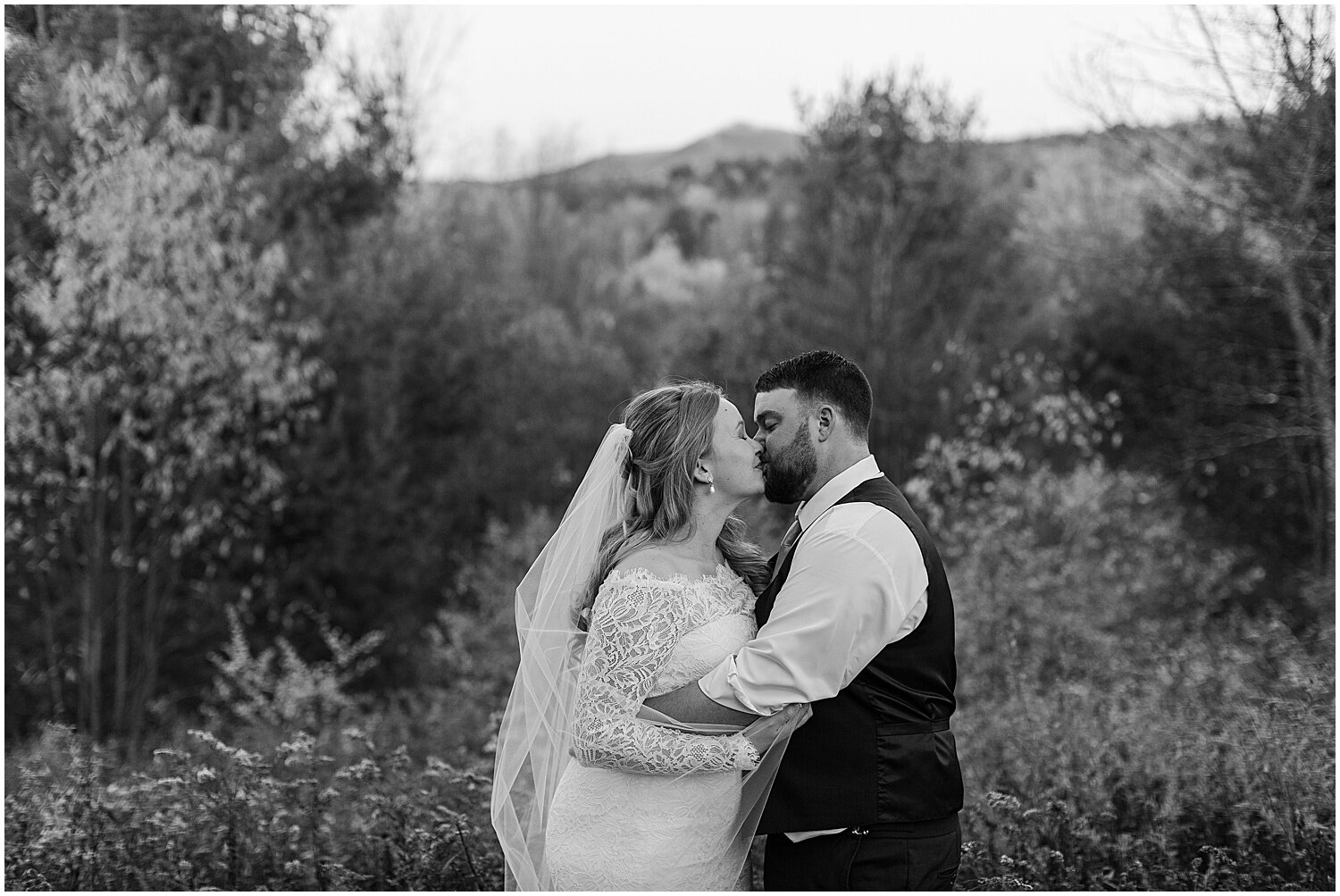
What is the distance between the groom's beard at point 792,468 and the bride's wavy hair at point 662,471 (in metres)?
0.22

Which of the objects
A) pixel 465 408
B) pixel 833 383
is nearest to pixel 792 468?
pixel 833 383

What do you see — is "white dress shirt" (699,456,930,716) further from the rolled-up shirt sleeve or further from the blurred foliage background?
the blurred foliage background

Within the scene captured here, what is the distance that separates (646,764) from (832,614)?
700mm

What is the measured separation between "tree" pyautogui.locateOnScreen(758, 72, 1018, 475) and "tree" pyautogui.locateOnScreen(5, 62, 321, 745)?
513 centimetres

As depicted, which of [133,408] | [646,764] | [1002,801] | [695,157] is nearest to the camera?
[646,764]

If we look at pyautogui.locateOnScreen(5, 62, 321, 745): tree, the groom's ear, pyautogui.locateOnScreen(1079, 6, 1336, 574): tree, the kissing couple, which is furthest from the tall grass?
pyautogui.locateOnScreen(1079, 6, 1336, 574): tree

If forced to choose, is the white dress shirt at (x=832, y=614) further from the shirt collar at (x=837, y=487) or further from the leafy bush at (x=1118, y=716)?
the leafy bush at (x=1118, y=716)

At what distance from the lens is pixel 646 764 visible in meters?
3.15

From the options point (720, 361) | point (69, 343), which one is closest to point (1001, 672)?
point (720, 361)

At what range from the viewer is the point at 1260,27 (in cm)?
759

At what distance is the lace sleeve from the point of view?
311 cm

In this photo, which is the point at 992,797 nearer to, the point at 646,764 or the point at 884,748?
the point at 884,748

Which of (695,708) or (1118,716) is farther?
(1118,716)

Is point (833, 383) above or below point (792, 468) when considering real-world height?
above
